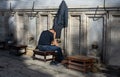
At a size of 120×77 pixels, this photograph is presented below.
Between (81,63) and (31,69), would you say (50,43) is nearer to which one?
(31,69)

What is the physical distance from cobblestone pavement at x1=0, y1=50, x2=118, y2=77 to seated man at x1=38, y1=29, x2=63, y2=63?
0.68 m

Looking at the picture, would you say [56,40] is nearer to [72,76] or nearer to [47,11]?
[47,11]

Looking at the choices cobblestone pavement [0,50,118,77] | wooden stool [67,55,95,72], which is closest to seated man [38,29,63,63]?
cobblestone pavement [0,50,118,77]

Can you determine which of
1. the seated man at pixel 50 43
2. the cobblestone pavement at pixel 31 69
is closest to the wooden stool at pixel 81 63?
the cobblestone pavement at pixel 31 69

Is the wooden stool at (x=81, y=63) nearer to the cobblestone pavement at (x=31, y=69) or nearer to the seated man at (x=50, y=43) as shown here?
the cobblestone pavement at (x=31, y=69)

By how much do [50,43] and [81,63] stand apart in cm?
269

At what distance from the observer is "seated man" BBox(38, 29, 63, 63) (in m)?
13.4

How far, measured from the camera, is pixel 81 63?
11656 millimetres

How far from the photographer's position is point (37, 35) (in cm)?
1530

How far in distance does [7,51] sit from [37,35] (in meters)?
2.30

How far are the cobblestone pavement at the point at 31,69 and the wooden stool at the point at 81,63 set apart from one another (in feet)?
0.79

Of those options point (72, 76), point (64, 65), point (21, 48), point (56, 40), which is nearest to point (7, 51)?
point (21, 48)

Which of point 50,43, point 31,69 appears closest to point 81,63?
point 31,69

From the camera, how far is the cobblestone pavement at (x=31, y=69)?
11.0 m
